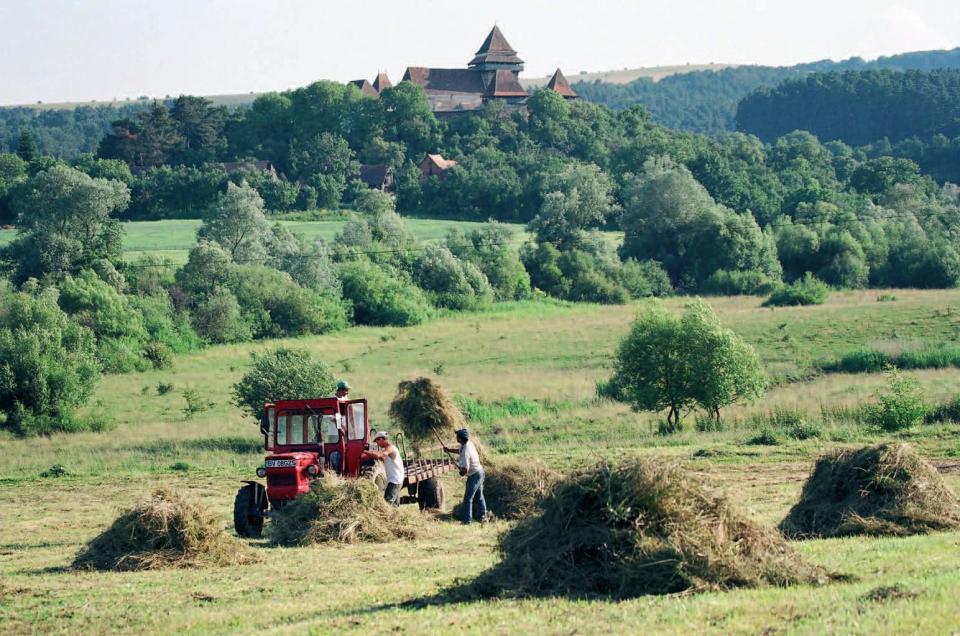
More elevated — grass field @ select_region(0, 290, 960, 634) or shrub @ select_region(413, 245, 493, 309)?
shrub @ select_region(413, 245, 493, 309)

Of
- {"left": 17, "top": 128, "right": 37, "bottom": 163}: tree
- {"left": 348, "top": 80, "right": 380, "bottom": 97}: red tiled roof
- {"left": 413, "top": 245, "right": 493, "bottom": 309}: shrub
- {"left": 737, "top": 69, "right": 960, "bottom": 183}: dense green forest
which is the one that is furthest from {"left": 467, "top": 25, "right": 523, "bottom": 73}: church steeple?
{"left": 413, "top": 245, "right": 493, "bottom": 309}: shrub

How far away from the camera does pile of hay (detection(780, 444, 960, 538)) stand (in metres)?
15.1

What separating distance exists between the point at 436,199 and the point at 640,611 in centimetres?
10312

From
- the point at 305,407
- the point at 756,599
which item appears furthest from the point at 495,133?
the point at 756,599

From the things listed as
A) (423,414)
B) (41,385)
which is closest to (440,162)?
(41,385)

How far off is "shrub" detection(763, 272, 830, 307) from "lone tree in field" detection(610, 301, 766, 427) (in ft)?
119

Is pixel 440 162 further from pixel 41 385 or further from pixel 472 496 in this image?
pixel 472 496

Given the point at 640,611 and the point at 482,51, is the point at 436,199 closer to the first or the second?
the point at 482,51

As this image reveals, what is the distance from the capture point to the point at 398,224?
84.8m

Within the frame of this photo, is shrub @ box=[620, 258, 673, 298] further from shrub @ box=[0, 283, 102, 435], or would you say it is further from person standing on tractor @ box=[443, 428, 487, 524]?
person standing on tractor @ box=[443, 428, 487, 524]

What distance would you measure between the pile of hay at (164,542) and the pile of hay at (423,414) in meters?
7.45

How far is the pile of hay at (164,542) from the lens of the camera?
52.0 ft

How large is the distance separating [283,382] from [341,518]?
15157 mm

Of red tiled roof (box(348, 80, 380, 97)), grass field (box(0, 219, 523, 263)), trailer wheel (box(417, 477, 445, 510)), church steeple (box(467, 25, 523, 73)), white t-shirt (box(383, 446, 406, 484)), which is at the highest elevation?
church steeple (box(467, 25, 523, 73))
